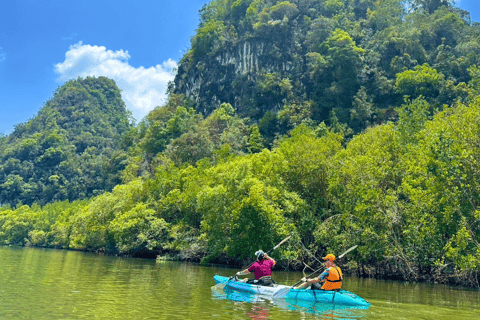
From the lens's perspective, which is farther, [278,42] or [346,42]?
[278,42]

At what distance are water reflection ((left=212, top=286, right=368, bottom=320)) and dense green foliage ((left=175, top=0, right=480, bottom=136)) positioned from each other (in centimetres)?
4942

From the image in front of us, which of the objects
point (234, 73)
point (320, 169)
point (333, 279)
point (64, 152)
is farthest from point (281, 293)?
point (64, 152)

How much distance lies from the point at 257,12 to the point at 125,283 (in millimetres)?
80031

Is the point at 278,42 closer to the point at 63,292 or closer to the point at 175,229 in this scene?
the point at 175,229

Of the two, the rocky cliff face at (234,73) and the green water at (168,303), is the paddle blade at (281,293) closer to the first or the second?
the green water at (168,303)

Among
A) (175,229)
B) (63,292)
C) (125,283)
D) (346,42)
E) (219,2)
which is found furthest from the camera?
(219,2)

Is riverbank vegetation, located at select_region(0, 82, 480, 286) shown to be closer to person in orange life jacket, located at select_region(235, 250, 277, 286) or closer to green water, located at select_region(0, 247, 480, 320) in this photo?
green water, located at select_region(0, 247, 480, 320)

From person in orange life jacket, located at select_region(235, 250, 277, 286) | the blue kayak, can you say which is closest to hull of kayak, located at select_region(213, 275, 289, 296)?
the blue kayak

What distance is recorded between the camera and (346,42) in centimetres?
7000

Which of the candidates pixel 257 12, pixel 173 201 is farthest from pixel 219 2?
pixel 173 201

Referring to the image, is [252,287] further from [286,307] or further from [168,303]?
[168,303]

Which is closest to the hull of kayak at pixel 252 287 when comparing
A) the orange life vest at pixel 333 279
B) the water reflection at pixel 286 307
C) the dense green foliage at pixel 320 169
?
the water reflection at pixel 286 307

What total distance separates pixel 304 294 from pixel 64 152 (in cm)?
11856

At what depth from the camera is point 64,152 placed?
120750mm
